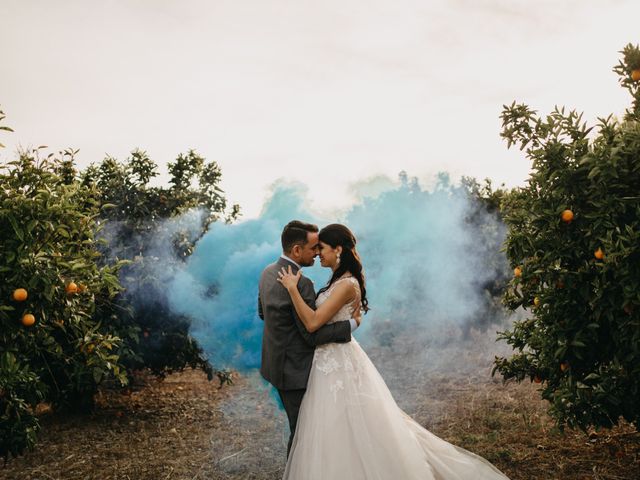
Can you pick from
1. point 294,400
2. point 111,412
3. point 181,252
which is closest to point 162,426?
point 111,412

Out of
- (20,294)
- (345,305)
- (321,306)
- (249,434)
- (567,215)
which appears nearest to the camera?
(20,294)

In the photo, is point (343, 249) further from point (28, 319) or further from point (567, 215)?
point (28, 319)

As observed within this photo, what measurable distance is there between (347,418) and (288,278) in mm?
1146

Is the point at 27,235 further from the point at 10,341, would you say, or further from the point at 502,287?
the point at 502,287

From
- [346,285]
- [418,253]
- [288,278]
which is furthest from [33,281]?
[418,253]

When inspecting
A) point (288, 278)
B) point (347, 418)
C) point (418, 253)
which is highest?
point (418, 253)

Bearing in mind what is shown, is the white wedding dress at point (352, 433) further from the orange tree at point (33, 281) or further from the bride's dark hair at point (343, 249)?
the orange tree at point (33, 281)

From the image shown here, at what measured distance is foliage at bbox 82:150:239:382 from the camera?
7.66 m

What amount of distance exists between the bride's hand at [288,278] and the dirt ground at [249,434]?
235 cm

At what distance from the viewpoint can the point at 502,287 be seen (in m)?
11.3

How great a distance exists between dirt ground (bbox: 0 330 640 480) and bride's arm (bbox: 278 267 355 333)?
6.79ft

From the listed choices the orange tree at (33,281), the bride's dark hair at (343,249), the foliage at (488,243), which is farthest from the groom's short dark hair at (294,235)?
the foliage at (488,243)

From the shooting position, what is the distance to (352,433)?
167 inches

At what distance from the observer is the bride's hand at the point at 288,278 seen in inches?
169
